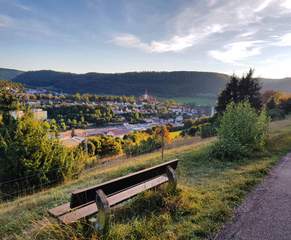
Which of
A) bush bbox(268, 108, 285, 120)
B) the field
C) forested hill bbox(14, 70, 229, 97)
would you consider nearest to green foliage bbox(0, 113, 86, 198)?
the field

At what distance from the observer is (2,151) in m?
10.1

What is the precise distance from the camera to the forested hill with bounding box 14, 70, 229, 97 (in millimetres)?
104812

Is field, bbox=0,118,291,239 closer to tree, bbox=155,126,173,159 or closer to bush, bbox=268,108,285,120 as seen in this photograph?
tree, bbox=155,126,173,159

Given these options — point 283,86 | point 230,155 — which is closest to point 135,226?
point 230,155

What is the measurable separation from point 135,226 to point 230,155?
5.69m

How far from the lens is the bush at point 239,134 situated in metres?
8.12

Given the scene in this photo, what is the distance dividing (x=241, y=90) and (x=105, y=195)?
27323 millimetres

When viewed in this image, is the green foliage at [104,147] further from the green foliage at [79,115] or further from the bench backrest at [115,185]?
the green foliage at [79,115]

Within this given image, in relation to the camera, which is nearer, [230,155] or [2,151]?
[230,155]

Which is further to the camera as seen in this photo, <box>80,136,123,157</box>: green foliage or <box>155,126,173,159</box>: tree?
<box>80,136,123,157</box>: green foliage

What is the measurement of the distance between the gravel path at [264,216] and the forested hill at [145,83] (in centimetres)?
9838

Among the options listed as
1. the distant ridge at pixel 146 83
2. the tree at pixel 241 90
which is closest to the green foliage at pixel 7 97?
the tree at pixel 241 90

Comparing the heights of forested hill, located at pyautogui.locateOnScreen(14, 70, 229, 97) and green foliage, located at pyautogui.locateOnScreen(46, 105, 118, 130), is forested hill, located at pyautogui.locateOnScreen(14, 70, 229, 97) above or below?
above

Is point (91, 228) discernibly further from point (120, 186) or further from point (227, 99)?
point (227, 99)
